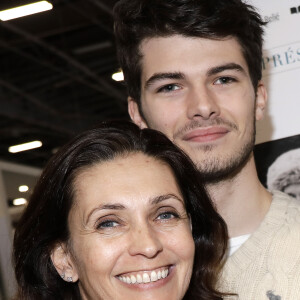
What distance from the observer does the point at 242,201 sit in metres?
2.47

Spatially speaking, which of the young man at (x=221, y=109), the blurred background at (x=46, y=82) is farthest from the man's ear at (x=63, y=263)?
the blurred background at (x=46, y=82)

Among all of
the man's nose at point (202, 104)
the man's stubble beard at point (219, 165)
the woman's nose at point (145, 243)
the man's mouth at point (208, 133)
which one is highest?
the man's nose at point (202, 104)

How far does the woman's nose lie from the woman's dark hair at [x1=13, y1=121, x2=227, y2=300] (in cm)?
24

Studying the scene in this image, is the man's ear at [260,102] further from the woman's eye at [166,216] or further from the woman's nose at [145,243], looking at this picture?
the woman's nose at [145,243]

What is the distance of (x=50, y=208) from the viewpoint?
7.06ft

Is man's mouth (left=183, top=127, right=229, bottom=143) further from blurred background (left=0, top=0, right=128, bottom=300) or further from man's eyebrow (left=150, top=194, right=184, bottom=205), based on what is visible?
blurred background (left=0, top=0, right=128, bottom=300)

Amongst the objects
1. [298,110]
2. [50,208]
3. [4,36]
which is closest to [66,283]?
[50,208]

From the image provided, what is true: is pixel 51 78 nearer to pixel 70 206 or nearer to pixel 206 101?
pixel 206 101

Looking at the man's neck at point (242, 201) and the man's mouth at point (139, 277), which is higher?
the man's neck at point (242, 201)

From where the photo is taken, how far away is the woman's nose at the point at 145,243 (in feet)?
6.33

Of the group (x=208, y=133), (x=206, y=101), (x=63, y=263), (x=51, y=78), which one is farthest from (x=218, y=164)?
(x=51, y=78)

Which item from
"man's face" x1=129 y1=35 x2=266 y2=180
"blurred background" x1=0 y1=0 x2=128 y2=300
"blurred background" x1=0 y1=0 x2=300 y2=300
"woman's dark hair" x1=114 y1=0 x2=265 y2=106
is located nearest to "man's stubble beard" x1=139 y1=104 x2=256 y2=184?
"man's face" x1=129 y1=35 x2=266 y2=180

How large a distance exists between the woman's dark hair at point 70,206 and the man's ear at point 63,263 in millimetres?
21

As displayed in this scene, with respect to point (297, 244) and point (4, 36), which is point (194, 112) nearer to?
point (297, 244)
